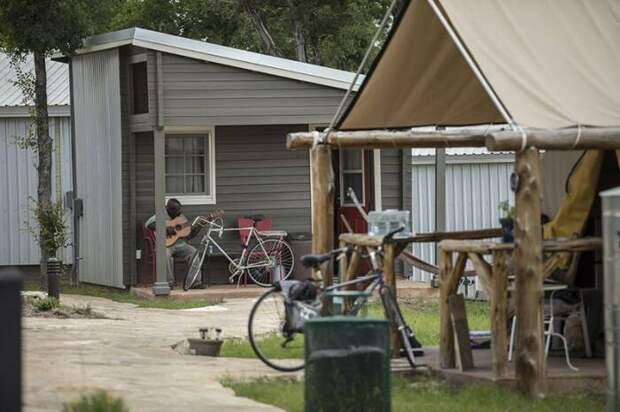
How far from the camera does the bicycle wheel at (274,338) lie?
13148mm

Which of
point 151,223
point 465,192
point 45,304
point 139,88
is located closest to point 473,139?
point 45,304

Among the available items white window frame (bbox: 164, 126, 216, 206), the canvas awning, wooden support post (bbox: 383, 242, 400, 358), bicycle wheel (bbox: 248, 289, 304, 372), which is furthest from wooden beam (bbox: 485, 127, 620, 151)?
white window frame (bbox: 164, 126, 216, 206)

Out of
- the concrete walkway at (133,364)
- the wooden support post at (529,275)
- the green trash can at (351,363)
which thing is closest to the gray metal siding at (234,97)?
the concrete walkway at (133,364)

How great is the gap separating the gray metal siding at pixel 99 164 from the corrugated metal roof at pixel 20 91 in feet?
6.11

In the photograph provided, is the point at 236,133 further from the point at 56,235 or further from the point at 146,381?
the point at 146,381

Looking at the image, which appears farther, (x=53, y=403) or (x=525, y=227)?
(x=525, y=227)

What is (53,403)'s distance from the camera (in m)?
10.4

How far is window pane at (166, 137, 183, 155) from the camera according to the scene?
2431 centimetres

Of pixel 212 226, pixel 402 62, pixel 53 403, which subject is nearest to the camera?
pixel 53 403

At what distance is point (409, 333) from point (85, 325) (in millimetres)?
4927

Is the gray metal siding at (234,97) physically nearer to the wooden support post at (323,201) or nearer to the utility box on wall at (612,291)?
the wooden support post at (323,201)

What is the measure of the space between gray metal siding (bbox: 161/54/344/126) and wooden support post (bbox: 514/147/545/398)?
11.8 meters

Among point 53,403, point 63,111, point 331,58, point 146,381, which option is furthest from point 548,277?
point 331,58

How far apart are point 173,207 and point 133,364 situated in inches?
409
